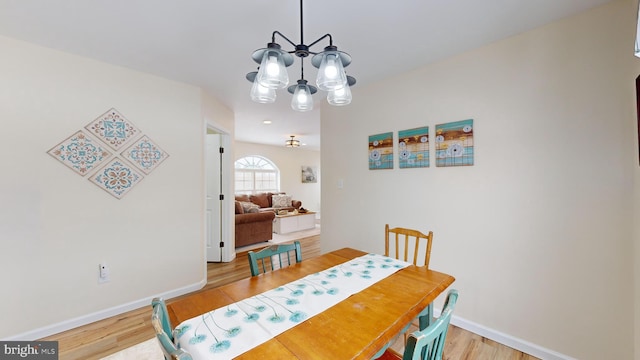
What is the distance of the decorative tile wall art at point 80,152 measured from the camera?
2.07 meters

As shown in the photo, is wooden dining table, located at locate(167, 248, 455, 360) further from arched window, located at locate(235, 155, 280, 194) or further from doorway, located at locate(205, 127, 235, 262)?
arched window, located at locate(235, 155, 280, 194)

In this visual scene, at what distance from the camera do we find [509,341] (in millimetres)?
1850

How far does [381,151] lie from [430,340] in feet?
6.83

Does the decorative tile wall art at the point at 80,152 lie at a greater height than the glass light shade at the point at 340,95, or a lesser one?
lesser

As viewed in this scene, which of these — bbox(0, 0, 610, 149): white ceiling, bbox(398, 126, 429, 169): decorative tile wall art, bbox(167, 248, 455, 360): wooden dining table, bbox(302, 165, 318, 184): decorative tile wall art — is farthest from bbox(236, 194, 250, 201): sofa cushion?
bbox(167, 248, 455, 360): wooden dining table

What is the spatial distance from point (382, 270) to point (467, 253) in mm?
1034

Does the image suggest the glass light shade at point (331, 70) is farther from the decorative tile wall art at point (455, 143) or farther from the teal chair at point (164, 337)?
the decorative tile wall art at point (455, 143)

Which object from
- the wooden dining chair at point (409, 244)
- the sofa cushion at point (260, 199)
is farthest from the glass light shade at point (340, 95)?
the sofa cushion at point (260, 199)

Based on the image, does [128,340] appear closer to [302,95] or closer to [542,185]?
[302,95]

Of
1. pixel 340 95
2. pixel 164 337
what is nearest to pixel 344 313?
pixel 164 337

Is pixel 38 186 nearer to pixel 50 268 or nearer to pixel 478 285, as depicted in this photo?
pixel 50 268

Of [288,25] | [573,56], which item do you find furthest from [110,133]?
[573,56]

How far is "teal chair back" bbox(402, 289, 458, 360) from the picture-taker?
0.70 metres

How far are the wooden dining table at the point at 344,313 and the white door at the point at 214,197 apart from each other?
262 cm
